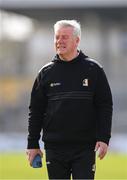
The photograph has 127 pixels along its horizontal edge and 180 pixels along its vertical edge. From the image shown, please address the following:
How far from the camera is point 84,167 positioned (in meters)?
7.75

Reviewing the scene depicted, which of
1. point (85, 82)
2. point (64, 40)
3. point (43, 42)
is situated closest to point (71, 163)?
point (85, 82)

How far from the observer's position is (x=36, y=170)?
1497cm

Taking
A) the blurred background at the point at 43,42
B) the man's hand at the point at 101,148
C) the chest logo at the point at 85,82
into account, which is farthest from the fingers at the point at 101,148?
the blurred background at the point at 43,42

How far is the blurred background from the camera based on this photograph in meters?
32.2

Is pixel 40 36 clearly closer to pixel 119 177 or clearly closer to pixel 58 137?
pixel 119 177

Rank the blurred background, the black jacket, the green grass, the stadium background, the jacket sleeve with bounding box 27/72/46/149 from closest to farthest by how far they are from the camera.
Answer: the black jacket → the jacket sleeve with bounding box 27/72/46/149 → the green grass → the stadium background → the blurred background

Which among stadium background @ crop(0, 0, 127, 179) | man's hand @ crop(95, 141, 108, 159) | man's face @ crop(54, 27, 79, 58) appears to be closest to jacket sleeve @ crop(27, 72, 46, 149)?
man's face @ crop(54, 27, 79, 58)

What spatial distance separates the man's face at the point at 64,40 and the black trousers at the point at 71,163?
0.83 m

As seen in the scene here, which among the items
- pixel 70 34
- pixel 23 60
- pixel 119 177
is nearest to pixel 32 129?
pixel 70 34

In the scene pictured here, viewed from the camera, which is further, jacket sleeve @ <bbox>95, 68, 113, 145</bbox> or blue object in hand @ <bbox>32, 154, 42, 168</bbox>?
blue object in hand @ <bbox>32, 154, 42, 168</bbox>

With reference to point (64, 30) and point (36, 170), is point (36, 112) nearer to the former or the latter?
point (64, 30)

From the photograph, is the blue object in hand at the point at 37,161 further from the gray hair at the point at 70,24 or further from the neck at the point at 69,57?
the gray hair at the point at 70,24

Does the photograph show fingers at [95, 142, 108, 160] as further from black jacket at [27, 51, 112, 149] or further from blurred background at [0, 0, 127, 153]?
blurred background at [0, 0, 127, 153]

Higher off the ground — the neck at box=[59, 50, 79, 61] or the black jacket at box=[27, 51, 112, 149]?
the neck at box=[59, 50, 79, 61]
